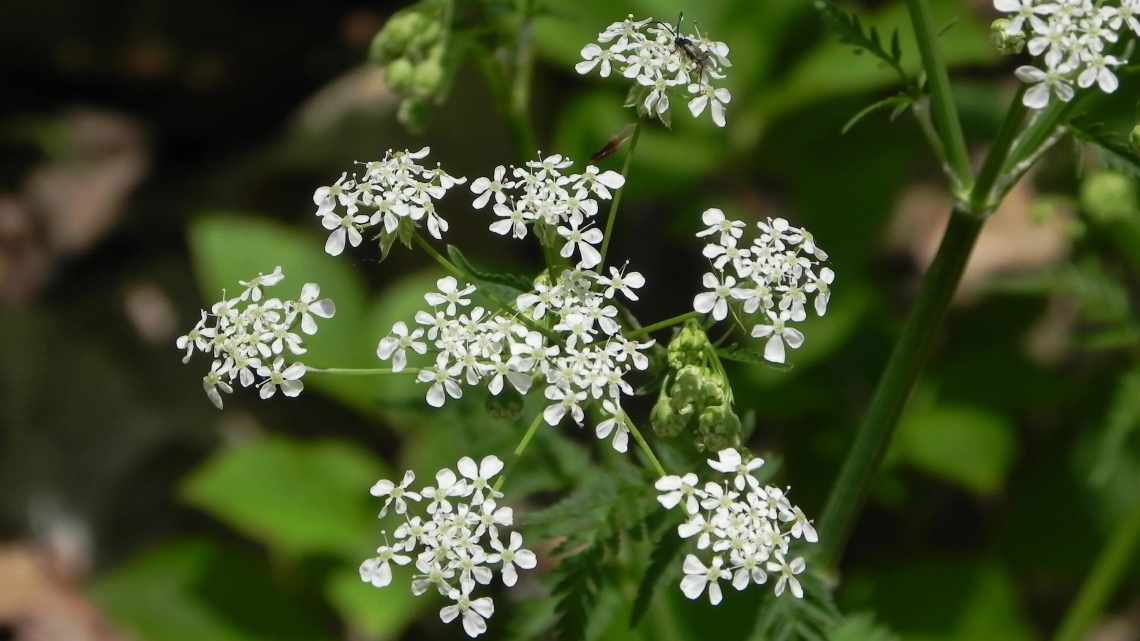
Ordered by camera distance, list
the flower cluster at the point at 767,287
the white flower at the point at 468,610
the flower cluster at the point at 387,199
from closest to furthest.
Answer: the white flower at the point at 468,610 < the flower cluster at the point at 767,287 < the flower cluster at the point at 387,199

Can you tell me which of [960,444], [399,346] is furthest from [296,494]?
[399,346]

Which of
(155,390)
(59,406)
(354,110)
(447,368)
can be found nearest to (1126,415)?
(447,368)

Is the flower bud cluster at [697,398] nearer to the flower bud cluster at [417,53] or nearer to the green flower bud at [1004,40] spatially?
the green flower bud at [1004,40]

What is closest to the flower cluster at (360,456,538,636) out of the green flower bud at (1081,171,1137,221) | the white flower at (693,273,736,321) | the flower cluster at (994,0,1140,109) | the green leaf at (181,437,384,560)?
the white flower at (693,273,736,321)

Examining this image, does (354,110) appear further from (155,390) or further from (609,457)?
(609,457)

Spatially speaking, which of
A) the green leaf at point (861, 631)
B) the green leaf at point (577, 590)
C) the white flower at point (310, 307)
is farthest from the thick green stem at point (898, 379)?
the white flower at point (310, 307)

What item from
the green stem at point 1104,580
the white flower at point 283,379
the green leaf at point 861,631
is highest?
the white flower at point 283,379

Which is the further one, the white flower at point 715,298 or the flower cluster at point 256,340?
the flower cluster at point 256,340
